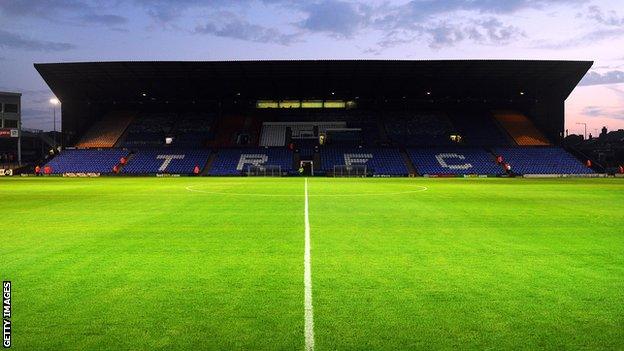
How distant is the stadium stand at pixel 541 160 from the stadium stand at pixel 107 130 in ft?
178

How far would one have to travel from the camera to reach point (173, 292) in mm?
7211

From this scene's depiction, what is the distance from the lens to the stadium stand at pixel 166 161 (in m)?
64.5

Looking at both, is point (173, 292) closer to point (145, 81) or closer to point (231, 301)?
point (231, 301)

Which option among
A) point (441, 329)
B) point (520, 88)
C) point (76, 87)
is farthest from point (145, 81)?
point (441, 329)

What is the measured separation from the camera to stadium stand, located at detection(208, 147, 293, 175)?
211 ft

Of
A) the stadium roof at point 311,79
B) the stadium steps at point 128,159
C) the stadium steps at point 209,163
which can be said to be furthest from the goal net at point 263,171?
the stadium steps at point 128,159

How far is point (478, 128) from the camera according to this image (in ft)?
243

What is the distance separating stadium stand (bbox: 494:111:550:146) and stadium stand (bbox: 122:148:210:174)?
43.7m

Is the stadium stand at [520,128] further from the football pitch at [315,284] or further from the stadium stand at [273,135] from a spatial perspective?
the football pitch at [315,284]

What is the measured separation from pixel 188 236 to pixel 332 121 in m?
64.0

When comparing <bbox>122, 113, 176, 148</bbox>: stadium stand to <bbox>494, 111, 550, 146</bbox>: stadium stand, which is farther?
<bbox>122, 113, 176, 148</bbox>: stadium stand

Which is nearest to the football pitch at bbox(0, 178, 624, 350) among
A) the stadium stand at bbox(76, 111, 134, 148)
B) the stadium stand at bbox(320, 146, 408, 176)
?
the stadium stand at bbox(320, 146, 408, 176)

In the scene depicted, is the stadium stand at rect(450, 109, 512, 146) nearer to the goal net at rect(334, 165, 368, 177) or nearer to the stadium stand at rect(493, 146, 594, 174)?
the stadium stand at rect(493, 146, 594, 174)

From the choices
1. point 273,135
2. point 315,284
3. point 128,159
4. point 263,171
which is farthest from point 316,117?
point 315,284
